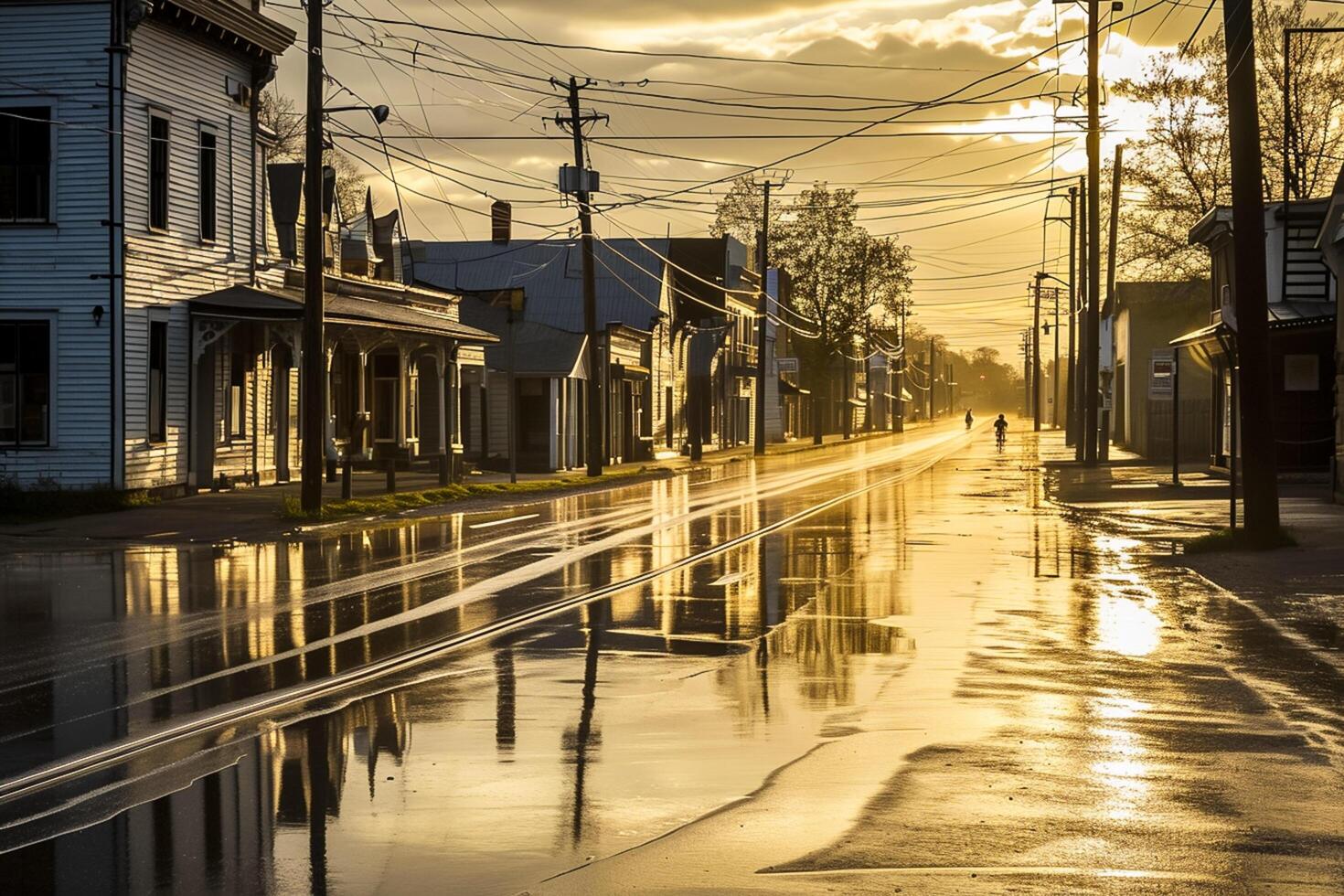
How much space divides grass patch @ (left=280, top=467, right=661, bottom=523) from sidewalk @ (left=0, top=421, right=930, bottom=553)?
155 mm

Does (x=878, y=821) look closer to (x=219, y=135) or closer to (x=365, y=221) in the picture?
(x=219, y=135)

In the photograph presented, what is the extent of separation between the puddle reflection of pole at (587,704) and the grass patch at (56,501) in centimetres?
1479

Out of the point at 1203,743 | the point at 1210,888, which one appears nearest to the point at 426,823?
the point at 1210,888

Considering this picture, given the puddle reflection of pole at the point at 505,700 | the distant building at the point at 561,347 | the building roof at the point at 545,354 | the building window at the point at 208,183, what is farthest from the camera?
the distant building at the point at 561,347

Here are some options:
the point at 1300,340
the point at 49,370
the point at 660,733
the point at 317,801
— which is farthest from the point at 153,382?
the point at 1300,340


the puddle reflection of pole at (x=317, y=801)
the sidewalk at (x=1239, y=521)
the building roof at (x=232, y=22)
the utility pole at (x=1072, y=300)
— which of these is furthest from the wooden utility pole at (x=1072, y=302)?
the puddle reflection of pole at (x=317, y=801)

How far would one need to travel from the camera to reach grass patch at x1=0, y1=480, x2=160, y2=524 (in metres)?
28.1

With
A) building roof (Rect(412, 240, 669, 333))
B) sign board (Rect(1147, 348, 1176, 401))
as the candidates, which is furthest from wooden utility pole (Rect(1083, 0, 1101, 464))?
building roof (Rect(412, 240, 669, 333))

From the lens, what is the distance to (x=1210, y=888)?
6746 millimetres

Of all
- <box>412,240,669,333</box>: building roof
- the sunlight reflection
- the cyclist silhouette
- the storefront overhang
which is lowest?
the sunlight reflection

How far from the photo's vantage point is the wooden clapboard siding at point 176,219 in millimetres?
31047

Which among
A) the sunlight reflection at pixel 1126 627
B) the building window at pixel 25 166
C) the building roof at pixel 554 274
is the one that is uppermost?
the building roof at pixel 554 274

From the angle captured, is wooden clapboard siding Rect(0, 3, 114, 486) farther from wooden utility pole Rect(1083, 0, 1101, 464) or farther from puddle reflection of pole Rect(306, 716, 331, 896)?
wooden utility pole Rect(1083, 0, 1101, 464)

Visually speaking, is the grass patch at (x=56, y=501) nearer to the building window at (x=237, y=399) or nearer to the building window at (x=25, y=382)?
the building window at (x=25, y=382)
